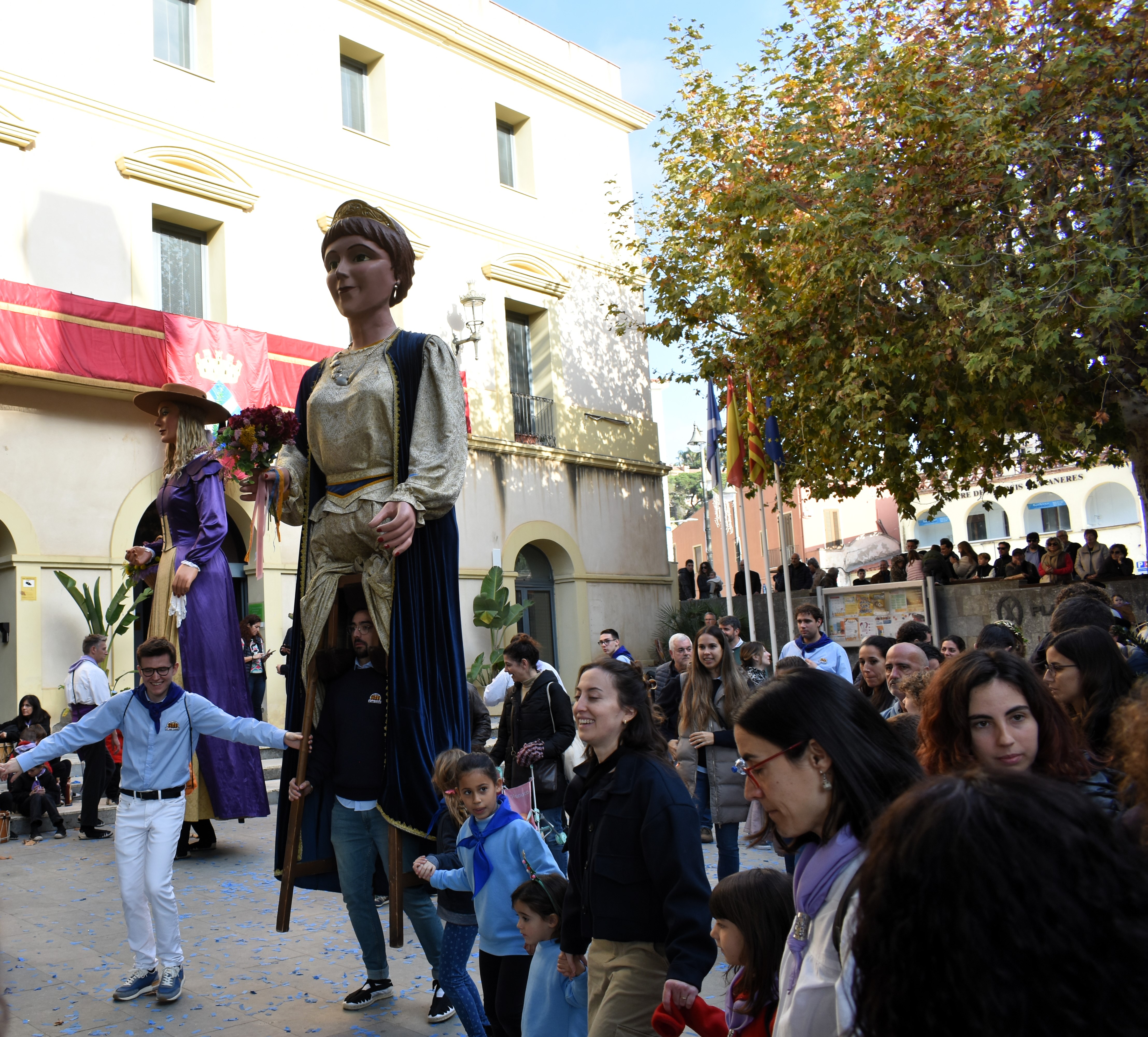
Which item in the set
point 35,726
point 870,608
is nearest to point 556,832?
point 35,726

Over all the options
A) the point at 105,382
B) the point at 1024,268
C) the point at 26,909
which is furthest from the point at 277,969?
the point at 1024,268

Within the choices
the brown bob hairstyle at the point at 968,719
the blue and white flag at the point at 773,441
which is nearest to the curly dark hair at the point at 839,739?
the brown bob hairstyle at the point at 968,719

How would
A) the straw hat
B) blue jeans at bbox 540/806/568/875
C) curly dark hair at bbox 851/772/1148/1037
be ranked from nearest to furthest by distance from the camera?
curly dark hair at bbox 851/772/1148/1037 < blue jeans at bbox 540/806/568/875 < the straw hat

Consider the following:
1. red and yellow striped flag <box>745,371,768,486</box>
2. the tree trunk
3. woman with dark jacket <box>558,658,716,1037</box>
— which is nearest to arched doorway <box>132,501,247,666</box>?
red and yellow striped flag <box>745,371,768,486</box>

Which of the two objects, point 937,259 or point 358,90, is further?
point 358,90

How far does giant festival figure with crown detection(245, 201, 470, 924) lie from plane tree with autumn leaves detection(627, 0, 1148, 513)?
904 cm

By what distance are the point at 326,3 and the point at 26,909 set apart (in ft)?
48.4

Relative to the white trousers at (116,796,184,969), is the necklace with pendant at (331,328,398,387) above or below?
above

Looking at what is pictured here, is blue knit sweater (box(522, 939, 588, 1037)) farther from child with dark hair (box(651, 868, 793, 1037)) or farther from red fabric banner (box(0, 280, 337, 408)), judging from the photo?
Result: red fabric banner (box(0, 280, 337, 408))

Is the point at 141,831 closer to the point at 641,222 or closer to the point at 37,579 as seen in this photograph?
the point at 37,579

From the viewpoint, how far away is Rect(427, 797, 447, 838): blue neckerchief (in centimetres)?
436

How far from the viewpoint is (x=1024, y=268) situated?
13.0 meters

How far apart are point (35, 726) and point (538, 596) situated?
10324 mm

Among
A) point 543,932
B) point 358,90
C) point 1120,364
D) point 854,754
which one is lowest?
point 543,932
